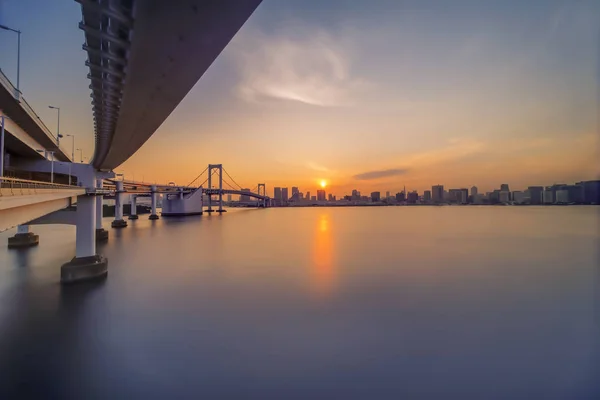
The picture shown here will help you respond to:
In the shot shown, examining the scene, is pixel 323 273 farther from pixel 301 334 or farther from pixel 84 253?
pixel 84 253

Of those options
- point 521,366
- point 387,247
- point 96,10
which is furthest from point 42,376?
point 387,247

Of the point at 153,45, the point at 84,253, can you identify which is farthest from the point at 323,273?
the point at 153,45

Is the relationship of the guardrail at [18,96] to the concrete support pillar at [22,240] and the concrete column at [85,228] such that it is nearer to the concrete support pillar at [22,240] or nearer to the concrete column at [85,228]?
the concrete column at [85,228]

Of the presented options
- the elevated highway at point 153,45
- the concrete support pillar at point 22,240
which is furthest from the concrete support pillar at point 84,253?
the concrete support pillar at point 22,240

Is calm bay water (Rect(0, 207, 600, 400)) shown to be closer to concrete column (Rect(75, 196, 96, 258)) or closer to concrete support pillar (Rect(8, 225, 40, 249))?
concrete column (Rect(75, 196, 96, 258))

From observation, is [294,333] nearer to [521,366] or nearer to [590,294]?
[521,366]
